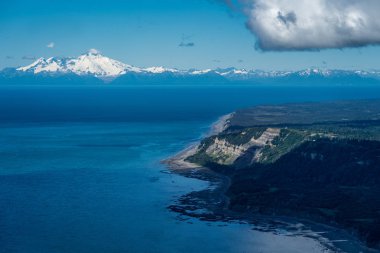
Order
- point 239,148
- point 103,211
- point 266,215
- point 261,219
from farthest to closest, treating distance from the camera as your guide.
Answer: point 239,148 < point 266,215 < point 103,211 < point 261,219

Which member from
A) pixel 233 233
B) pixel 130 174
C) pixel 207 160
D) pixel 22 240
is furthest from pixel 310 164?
pixel 22 240

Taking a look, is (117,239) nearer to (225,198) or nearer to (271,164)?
(225,198)

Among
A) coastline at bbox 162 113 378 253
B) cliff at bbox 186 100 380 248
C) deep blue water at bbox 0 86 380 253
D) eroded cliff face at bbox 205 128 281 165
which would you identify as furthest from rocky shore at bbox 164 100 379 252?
eroded cliff face at bbox 205 128 281 165

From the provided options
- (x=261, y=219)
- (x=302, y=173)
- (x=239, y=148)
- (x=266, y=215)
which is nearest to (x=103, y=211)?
(x=261, y=219)

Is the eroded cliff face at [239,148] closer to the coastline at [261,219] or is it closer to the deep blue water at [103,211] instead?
the deep blue water at [103,211]

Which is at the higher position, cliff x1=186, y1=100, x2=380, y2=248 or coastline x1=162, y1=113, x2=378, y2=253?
cliff x1=186, y1=100, x2=380, y2=248

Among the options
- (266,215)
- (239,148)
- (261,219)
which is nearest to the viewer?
(261,219)

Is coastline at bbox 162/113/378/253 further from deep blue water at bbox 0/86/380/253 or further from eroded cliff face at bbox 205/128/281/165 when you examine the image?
eroded cliff face at bbox 205/128/281/165

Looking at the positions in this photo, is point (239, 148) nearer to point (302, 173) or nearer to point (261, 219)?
point (302, 173)
